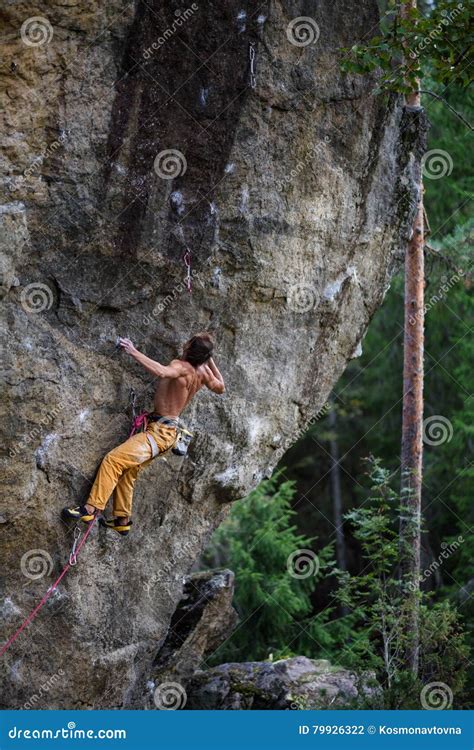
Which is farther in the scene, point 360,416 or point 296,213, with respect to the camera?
point 360,416

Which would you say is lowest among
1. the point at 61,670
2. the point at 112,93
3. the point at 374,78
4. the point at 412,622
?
the point at 61,670

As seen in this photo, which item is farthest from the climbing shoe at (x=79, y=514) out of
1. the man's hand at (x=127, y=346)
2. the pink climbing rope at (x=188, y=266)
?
the pink climbing rope at (x=188, y=266)

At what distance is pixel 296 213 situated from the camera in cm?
992

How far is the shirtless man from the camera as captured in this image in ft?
28.6

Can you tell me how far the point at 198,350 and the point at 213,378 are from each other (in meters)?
0.35

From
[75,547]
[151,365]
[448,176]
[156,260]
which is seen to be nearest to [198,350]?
[151,365]

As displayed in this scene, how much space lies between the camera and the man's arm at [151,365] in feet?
27.9

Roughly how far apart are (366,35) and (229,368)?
12.3 ft

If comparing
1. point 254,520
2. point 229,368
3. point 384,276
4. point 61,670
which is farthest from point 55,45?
point 254,520

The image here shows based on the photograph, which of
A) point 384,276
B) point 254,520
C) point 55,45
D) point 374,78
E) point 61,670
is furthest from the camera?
point 254,520

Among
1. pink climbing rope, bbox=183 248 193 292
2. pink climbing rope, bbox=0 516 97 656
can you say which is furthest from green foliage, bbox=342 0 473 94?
pink climbing rope, bbox=0 516 97 656

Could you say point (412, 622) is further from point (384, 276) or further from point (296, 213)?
point (296, 213)

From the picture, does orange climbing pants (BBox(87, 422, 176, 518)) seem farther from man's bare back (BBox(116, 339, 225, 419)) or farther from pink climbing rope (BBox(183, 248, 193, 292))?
pink climbing rope (BBox(183, 248, 193, 292))

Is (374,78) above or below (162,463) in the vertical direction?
above
